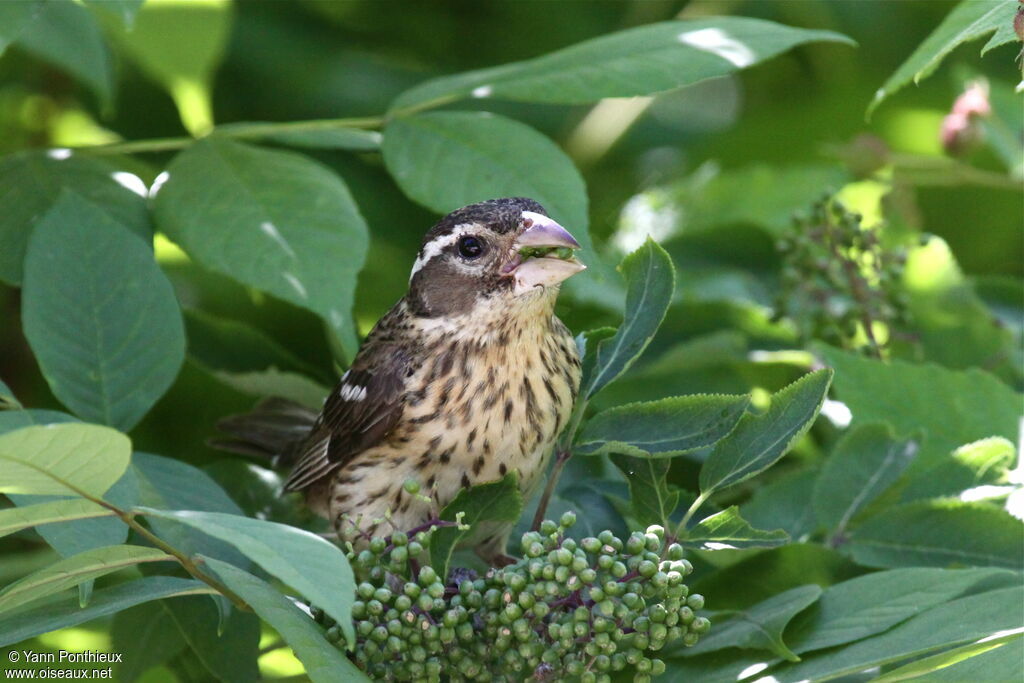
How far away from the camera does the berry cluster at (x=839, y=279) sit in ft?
10.7

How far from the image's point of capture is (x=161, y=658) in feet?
8.71

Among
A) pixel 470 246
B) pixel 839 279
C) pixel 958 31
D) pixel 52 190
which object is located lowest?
pixel 839 279

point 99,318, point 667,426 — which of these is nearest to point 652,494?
point 667,426

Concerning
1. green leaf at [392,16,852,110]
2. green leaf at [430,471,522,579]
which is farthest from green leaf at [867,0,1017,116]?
green leaf at [430,471,522,579]

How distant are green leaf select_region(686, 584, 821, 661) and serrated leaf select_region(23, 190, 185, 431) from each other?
120 cm

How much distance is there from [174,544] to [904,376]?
1614 mm

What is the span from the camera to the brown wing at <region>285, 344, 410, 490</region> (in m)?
2.94

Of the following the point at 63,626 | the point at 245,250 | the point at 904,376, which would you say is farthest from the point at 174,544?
the point at 904,376

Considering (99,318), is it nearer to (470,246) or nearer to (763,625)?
(470,246)

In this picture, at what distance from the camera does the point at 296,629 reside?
2025 mm

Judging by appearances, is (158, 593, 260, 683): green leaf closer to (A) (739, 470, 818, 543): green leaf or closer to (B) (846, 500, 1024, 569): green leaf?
(A) (739, 470, 818, 543): green leaf

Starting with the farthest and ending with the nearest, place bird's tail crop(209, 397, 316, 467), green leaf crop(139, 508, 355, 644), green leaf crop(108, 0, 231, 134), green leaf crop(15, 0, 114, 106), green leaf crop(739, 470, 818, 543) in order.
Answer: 1. green leaf crop(108, 0, 231, 134)
2. green leaf crop(15, 0, 114, 106)
3. bird's tail crop(209, 397, 316, 467)
4. green leaf crop(739, 470, 818, 543)
5. green leaf crop(139, 508, 355, 644)

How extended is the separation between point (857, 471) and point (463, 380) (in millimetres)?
886

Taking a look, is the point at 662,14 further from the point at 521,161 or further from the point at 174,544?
the point at 174,544
